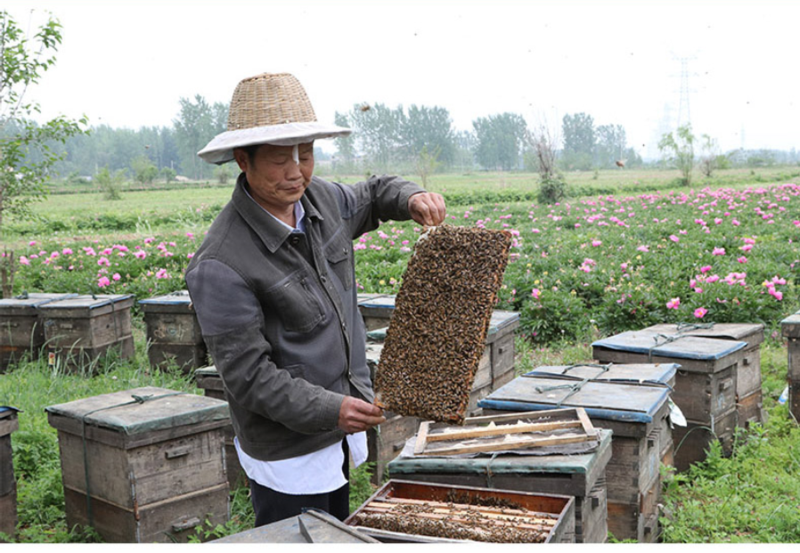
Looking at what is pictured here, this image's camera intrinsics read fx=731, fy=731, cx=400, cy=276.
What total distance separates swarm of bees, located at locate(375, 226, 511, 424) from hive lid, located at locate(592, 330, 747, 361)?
2669mm

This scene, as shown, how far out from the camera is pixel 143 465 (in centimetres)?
393

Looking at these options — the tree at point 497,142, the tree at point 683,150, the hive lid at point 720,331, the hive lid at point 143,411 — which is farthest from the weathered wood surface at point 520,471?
the tree at point 497,142

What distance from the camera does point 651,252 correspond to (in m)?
10.7

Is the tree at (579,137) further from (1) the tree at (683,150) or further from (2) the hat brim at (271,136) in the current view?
(2) the hat brim at (271,136)

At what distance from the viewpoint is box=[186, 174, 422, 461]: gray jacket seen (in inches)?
104

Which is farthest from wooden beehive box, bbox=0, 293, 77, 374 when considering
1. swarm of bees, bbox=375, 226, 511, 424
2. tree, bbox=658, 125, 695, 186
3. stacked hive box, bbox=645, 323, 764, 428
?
tree, bbox=658, 125, 695, 186

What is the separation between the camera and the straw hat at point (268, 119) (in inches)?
104

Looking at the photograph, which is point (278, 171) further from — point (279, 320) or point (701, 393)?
point (701, 393)

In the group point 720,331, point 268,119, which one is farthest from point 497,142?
point 268,119

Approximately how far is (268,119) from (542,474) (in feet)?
6.20

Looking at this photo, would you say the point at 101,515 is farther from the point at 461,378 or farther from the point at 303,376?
the point at 461,378

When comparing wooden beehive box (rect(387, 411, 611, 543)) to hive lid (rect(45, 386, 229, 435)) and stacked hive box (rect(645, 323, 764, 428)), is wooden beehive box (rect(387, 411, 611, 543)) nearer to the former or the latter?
hive lid (rect(45, 386, 229, 435))

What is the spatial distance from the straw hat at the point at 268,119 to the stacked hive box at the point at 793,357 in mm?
4168

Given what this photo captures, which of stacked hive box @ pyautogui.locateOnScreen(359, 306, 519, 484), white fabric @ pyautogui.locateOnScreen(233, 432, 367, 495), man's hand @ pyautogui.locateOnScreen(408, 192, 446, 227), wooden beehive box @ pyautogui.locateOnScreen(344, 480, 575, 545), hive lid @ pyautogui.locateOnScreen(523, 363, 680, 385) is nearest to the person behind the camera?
wooden beehive box @ pyautogui.locateOnScreen(344, 480, 575, 545)
